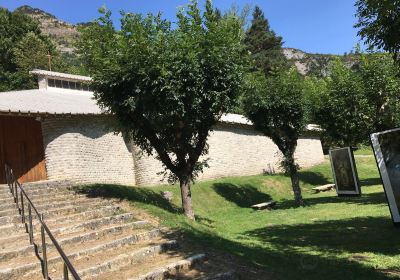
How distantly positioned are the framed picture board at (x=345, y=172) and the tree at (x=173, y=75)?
7.55 m

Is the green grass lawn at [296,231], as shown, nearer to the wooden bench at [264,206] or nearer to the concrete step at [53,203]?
the wooden bench at [264,206]

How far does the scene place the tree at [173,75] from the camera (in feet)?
39.2

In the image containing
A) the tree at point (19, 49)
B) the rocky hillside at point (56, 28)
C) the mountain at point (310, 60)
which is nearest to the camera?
the tree at point (19, 49)

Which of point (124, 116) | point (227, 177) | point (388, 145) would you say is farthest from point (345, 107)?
point (124, 116)

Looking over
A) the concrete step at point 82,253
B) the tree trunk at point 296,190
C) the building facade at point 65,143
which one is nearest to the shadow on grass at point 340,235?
the concrete step at point 82,253

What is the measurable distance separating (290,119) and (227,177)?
803cm

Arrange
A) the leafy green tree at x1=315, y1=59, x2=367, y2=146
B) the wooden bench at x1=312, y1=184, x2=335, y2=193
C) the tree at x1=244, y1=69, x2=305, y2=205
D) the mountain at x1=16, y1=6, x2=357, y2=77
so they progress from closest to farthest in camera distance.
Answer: the tree at x1=244, y1=69, x2=305, y2=205 < the leafy green tree at x1=315, y1=59, x2=367, y2=146 < the wooden bench at x1=312, y1=184, x2=335, y2=193 < the mountain at x1=16, y1=6, x2=357, y2=77

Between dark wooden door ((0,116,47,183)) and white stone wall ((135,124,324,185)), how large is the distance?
5.77 metres

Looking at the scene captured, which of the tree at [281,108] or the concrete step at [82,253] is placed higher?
the tree at [281,108]

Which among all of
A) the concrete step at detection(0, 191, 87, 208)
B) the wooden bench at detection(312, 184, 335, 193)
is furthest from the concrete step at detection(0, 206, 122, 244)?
the wooden bench at detection(312, 184, 335, 193)

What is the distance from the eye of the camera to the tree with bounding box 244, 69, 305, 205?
1944 centimetres

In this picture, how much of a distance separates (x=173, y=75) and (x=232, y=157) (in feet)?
52.7

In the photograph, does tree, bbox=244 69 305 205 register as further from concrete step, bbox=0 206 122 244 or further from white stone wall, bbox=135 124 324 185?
concrete step, bbox=0 206 122 244

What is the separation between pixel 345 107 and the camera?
21.8 metres
